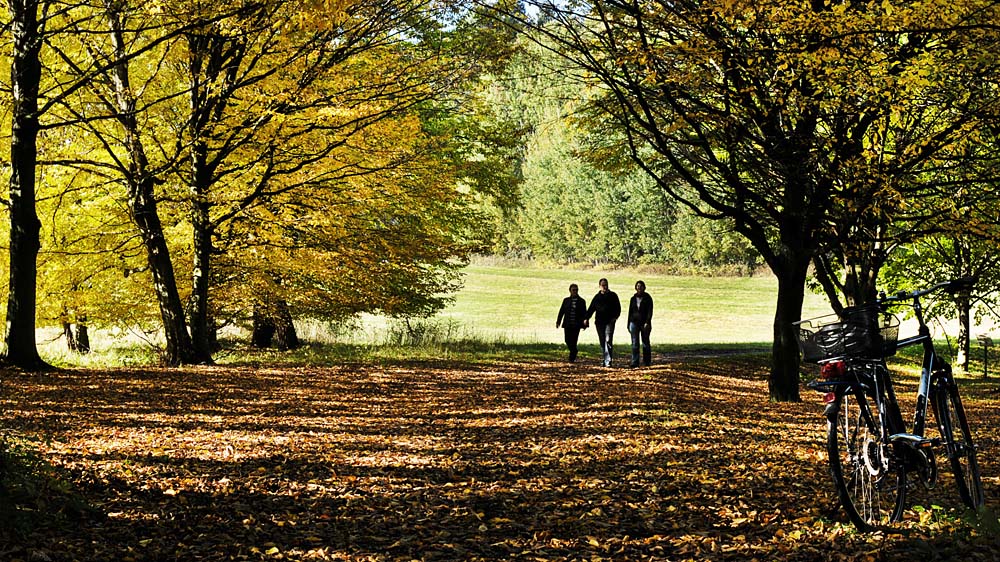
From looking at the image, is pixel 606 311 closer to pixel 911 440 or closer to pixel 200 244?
pixel 200 244

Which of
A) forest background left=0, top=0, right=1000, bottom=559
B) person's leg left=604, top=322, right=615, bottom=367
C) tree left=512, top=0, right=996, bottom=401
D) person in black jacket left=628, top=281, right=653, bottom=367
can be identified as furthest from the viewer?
person's leg left=604, top=322, right=615, bottom=367

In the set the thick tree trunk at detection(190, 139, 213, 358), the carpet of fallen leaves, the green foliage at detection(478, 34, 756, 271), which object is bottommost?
the carpet of fallen leaves

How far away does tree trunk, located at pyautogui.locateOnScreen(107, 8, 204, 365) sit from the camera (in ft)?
43.0

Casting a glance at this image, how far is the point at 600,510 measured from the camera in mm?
5469

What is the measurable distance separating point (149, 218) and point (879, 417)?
39.2 ft

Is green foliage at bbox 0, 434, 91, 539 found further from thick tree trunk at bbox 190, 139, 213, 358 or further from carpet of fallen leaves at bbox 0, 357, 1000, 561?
thick tree trunk at bbox 190, 139, 213, 358

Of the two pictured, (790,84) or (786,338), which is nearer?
(790,84)

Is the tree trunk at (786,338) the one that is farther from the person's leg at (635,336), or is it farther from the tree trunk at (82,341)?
the tree trunk at (82,341)

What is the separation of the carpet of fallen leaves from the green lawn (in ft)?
52.9

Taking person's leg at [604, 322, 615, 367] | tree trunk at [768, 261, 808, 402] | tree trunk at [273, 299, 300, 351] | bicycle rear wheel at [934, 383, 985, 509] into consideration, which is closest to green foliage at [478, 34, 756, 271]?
tree trunk at [273, 299, 300, 351]

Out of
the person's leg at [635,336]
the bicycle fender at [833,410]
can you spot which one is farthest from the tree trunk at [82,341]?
the bicycle fender at [833,410]

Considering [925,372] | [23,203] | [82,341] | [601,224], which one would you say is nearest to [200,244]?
[23,203]

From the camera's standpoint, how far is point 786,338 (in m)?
11.6

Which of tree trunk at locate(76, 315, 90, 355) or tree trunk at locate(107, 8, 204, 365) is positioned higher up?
tree trunk at locate(107, 8, 204, 365)
